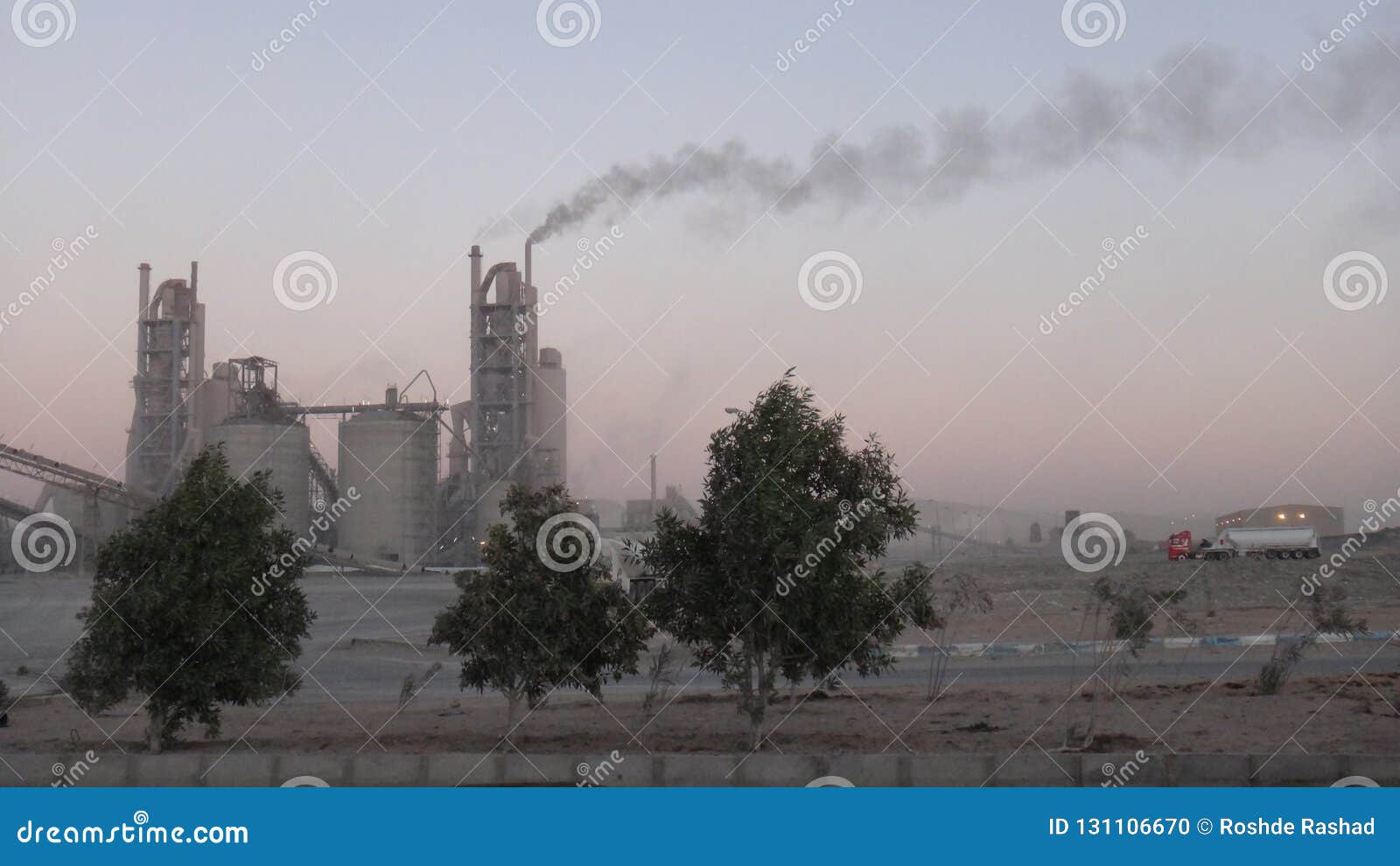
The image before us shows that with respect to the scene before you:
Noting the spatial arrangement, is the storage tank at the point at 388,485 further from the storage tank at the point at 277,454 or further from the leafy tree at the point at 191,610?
the leafy tree at the point at 191,610

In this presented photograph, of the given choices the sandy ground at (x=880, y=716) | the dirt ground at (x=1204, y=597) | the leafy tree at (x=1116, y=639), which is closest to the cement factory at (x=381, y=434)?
the dirt ground at (x=1204, y=597)

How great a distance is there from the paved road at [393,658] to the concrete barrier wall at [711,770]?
4.68 m

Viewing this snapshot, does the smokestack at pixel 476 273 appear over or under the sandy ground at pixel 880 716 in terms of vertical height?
over

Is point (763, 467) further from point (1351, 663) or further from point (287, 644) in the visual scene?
point (1351, 663)

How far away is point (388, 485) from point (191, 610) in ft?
211

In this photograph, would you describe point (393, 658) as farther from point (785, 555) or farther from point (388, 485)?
point (388, 485)

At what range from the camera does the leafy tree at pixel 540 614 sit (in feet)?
54.0

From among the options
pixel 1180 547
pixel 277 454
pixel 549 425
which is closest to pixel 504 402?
pixel 549 425

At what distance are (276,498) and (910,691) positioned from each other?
12.4 meters

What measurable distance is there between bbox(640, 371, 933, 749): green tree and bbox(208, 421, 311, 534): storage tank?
213 ft

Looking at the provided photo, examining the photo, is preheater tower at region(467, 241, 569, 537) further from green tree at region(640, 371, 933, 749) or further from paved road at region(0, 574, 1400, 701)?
green tree at region(640, 371, 933, 749)

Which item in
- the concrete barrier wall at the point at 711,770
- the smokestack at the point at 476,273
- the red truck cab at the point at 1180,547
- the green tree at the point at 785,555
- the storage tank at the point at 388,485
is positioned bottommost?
the concrete barrier wall at the point at 711,770

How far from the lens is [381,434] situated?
3130 inches
